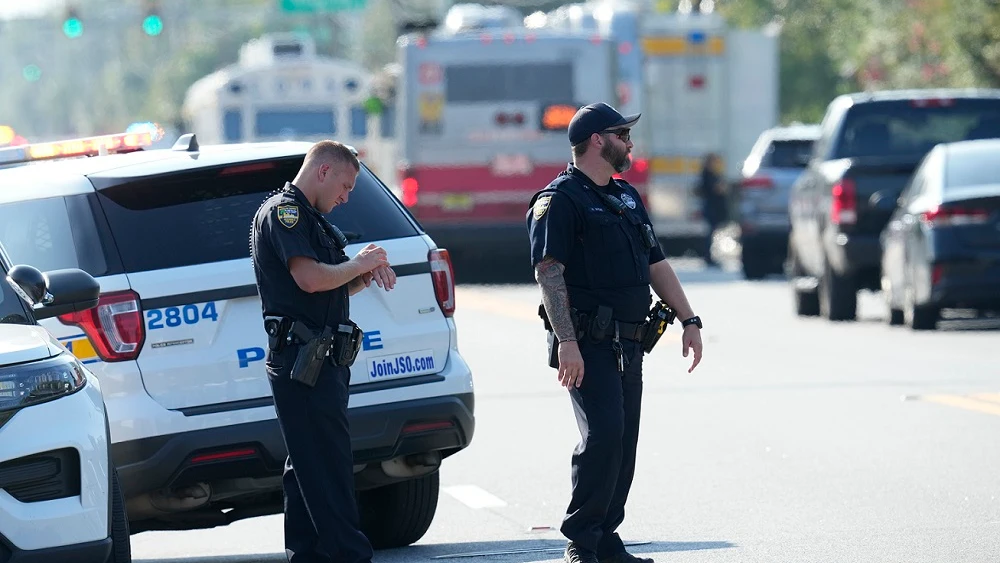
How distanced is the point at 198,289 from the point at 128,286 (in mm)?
246

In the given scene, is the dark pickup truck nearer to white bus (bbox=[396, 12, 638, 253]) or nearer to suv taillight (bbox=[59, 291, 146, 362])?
white bus (bbox=[396, 12, 638, 253])

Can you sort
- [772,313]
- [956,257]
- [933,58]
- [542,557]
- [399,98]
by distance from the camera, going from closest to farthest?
[542,557]
[956,257]
[772,313]
[399,98]
[933,58]

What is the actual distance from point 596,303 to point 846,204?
452 inches

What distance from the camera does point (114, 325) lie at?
7.46m

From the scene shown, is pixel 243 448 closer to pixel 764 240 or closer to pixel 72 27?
pixel 764 240

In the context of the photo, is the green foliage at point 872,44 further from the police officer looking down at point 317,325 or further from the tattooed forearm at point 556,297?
the police officer looking down at point 317,325

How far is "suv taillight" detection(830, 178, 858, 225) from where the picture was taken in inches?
715

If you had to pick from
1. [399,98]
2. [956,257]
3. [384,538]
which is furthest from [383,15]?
[384,538]

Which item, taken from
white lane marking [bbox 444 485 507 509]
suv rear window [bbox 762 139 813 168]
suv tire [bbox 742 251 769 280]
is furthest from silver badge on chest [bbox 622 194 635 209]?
suv tire [bbox 742 251 769 280]

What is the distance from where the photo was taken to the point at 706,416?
1253 cm

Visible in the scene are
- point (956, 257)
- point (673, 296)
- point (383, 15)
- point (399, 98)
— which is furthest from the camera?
point (383, 15)

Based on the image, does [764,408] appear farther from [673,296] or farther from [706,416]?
[673,296]

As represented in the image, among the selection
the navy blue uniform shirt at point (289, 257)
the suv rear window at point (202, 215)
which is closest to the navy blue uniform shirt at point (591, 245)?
the navy blue uniform shirt at point (289, 257)

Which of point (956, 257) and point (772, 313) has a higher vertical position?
point (956, 257)
